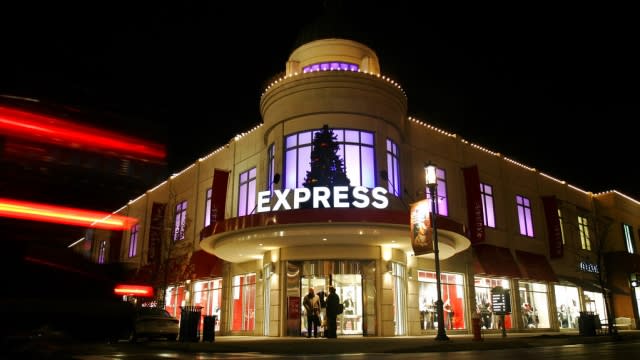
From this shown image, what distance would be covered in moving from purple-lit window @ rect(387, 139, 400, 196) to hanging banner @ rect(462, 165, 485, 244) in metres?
5.90

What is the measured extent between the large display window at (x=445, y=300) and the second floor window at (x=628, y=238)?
21.7 metres

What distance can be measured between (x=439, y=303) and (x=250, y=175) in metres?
16.0

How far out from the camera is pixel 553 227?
3691 cm

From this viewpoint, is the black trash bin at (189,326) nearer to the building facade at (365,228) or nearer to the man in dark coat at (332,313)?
the building facade at (365,228)

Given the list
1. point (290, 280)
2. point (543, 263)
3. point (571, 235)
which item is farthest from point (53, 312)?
point (571, 235)

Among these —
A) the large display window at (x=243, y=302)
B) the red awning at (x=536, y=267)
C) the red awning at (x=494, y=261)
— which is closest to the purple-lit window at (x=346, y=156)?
the large display window at (x=243, y=302)

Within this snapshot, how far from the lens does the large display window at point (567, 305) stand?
36219 mm

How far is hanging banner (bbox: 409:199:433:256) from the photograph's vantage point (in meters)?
20.0

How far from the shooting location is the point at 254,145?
31516mm

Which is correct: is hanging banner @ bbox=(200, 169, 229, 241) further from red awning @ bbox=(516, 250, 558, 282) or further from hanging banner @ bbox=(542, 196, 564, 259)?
hanging banner @ bbox=(542, 196, 564, 259)

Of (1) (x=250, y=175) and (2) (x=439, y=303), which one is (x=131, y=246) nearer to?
(1) (x=250, y=175)

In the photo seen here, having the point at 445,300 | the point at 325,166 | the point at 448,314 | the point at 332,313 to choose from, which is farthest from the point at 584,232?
the point at 332,313

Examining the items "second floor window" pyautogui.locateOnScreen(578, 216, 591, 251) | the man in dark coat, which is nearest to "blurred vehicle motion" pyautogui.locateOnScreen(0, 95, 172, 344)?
the man in dark coat

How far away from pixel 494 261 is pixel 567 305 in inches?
384
